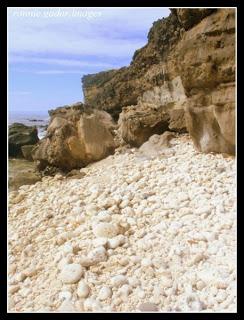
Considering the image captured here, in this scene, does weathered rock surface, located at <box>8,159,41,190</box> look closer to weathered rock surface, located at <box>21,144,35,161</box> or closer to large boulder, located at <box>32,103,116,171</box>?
large boulder, located at <box>32,103,116,171</box>

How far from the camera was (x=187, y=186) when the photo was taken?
449 cm

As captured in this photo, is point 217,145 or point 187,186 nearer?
point 187,186

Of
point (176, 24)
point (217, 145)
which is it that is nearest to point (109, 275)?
point (217, 145)

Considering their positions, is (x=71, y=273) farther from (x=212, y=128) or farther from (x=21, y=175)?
(x=21, y=175)

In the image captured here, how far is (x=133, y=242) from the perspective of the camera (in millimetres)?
3695

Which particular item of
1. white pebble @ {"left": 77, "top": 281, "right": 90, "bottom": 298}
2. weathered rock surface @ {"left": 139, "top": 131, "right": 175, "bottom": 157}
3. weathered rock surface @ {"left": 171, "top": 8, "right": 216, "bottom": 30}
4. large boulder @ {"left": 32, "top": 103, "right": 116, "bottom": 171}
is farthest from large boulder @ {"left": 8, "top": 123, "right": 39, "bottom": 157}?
white pebble @ {"left": 77, "top": 281, "right": 90, "bottom": 298}

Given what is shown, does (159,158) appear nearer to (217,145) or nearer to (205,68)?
(217,145)

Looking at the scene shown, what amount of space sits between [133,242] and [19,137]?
592cm

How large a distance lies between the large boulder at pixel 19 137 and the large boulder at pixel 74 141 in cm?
215

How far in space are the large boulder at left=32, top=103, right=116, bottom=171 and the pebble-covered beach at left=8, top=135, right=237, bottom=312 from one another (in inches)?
37.1

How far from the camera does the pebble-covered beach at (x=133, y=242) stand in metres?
3.06

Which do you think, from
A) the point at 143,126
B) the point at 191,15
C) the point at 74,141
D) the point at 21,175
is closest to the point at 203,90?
the point at 191,15

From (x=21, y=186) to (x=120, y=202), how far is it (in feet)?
6.96
